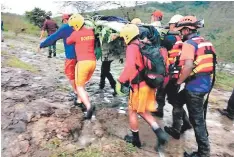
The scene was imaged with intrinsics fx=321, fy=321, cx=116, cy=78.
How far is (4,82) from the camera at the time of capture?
7375mm

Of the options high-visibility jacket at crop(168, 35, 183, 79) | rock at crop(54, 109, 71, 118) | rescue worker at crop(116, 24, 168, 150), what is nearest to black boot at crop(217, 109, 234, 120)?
high-visibility jacket at crop(168, 35, 183, 79)

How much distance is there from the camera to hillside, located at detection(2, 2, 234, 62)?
80.3 feet

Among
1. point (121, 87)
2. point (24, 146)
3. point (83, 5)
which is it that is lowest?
point (24, 146)

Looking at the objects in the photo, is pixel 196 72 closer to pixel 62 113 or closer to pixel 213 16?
pixel 62 113

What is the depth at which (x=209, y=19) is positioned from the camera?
35.8 metres

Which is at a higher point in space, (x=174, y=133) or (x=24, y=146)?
(x=24, y=146)

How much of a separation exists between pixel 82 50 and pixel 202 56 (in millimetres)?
2238

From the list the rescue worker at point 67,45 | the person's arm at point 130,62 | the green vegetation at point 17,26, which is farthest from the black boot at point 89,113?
the green vegetation at point 17,26

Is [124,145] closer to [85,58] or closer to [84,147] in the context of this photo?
[84,147]

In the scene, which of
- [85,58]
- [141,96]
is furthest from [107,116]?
[141,96]

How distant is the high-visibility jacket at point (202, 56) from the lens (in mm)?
4672

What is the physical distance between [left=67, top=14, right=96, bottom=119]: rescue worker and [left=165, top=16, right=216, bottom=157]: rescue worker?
1764 millimetres

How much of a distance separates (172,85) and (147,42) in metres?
1.23

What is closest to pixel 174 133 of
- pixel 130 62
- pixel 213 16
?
pixel 130 62
